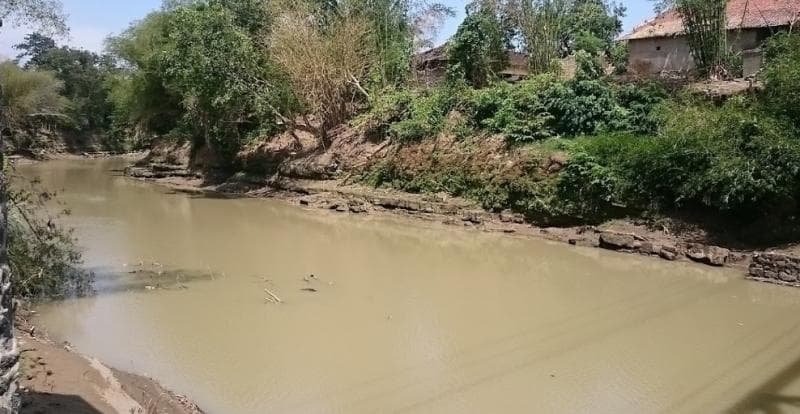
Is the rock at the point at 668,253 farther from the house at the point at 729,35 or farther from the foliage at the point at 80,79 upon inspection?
the foliage at the point at 80,79

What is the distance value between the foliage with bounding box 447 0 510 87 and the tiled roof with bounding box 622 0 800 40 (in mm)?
4613

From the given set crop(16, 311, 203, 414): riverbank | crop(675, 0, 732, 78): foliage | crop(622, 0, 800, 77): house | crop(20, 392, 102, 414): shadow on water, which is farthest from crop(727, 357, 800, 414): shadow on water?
crop(622, 0, 800, 77): house

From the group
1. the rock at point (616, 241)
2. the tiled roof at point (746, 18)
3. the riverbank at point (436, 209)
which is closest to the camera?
the riverbank at point (436, 209)

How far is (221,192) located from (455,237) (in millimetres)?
12663

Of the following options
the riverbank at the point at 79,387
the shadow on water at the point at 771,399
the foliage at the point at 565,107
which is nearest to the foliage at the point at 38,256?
the riverbank at the point at 79,387

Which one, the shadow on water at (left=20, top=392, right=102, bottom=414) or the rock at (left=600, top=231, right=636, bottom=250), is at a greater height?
the shadow on water at (left=20, top=392, right=102, bottom=414)

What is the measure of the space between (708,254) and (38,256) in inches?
463

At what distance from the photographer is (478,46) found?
23.2 m

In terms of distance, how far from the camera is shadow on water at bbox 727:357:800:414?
627cm

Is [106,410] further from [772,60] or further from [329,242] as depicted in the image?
[772,60]

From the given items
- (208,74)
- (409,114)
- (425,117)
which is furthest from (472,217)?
(208,74)

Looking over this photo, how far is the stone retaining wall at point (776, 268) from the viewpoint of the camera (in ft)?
37.1

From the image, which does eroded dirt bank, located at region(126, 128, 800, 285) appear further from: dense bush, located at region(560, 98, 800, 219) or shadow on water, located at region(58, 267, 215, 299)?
shadow on water, located at region(58, 267, 215, 299)

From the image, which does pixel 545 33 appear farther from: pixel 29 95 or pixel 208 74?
pixel 29 95
